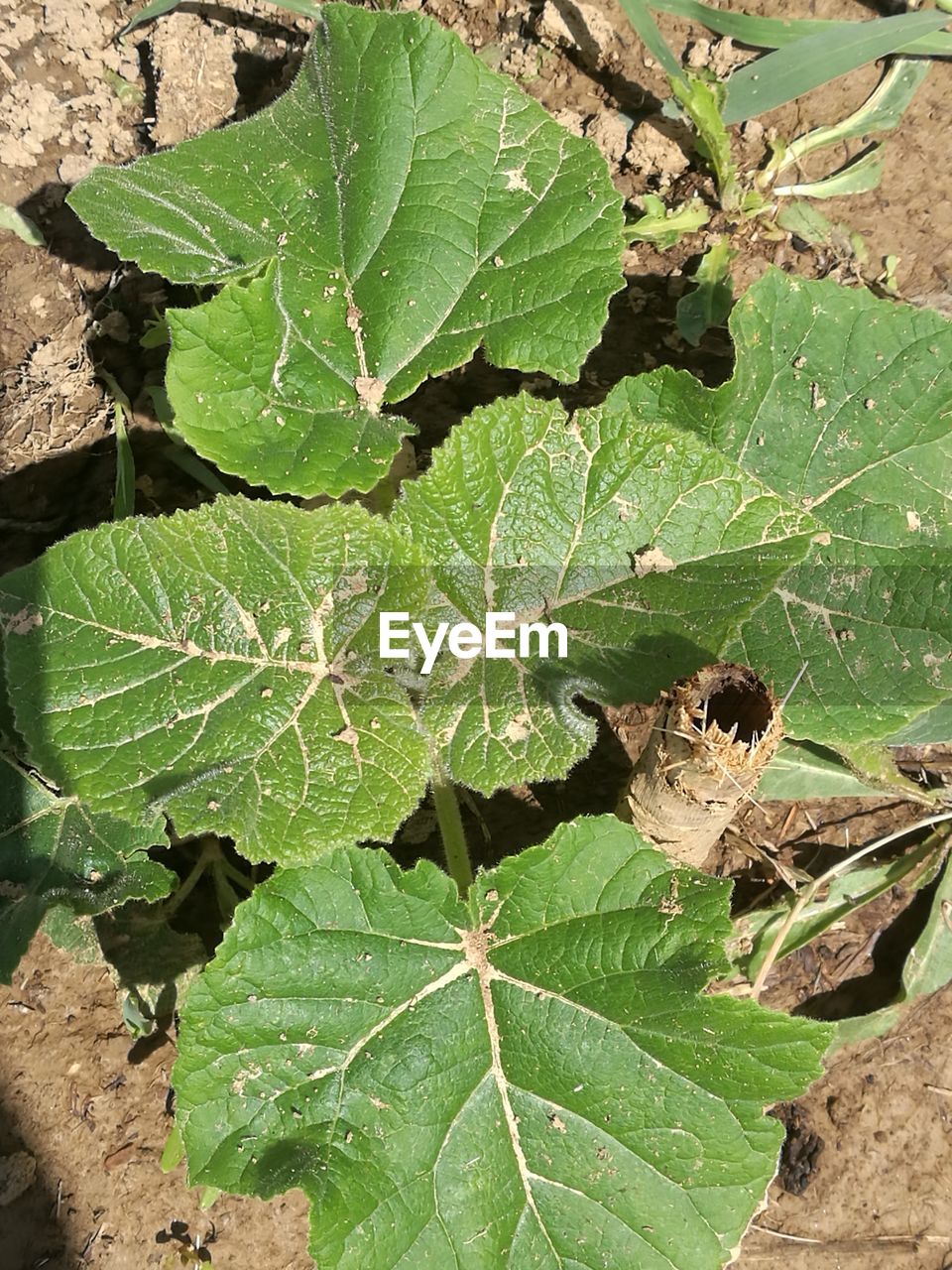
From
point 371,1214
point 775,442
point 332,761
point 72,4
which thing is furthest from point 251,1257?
point 72,4

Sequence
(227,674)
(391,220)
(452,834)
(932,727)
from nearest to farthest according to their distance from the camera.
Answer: (227,674)
(391,220)
(452,834)
(932,727)

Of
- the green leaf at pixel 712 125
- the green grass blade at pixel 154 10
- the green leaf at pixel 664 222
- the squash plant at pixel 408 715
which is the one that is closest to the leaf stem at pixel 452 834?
the squash plant at pixel 408 715

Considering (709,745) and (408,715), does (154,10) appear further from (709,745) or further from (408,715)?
(709,745)

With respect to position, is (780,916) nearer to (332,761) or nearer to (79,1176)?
(332,761)

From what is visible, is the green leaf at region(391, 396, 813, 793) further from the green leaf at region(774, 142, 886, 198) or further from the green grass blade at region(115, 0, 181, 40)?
the green grass blade at region(115, 0, 181, 40)

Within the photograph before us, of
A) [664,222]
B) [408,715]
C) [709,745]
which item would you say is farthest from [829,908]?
[664,222]
